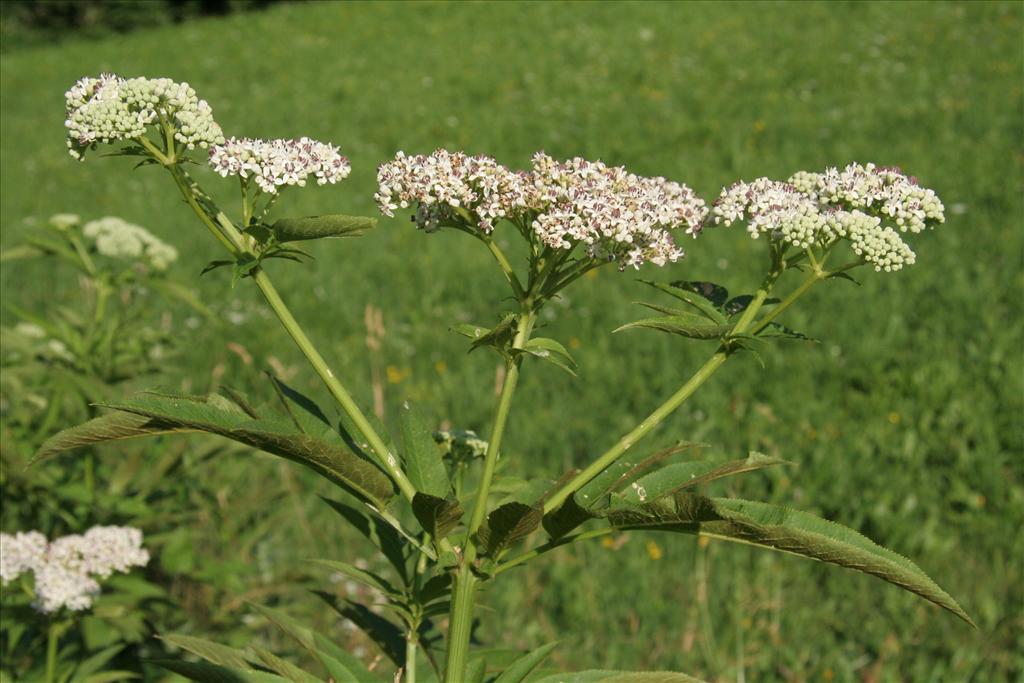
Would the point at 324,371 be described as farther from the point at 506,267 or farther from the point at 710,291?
the point at 710,291

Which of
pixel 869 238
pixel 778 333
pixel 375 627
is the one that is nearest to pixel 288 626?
pixel 375 627

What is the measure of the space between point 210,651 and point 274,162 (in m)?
0.72

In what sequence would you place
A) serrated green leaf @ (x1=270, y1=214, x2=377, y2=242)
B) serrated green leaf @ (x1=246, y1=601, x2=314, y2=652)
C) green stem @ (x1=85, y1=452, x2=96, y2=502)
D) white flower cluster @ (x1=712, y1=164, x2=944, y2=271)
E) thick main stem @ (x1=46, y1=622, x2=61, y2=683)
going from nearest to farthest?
serrated green leaf @ (x1=270, y1=214, x2=377, y2=242), white flower cluster @ (x1=712, y1=164, x2=944, y2=271), serrated green leaf @ (x1=246, y1=601, x2=314, y2=652), thick main stem @ (x1=46, y1=622, x2=61, y2=683), green stem @ (x1=85, y1=452, x2=96, y2=502)

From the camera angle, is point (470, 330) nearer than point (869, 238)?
Yes

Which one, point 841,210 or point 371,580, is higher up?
point 841,210

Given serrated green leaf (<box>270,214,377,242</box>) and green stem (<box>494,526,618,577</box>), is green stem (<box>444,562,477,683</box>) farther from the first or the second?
serrated green leaf (<box>270,214,377,242</box>)

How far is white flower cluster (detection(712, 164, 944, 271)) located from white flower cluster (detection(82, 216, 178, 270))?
2.59 metres

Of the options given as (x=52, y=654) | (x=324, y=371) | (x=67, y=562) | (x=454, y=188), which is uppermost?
(x=454, y=188)

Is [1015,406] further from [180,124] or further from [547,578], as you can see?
[180,124]

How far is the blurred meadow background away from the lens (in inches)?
148

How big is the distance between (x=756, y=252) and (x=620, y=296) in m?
1.35

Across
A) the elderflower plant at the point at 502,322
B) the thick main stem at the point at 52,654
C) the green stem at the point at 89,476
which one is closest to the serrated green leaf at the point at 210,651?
the elderflower plant at the point at 502,322

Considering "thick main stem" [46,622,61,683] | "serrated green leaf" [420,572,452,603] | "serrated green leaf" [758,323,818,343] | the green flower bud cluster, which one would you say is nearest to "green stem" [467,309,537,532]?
"serrated green leaf" [420,572,452,603]

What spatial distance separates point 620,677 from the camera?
1.49m
